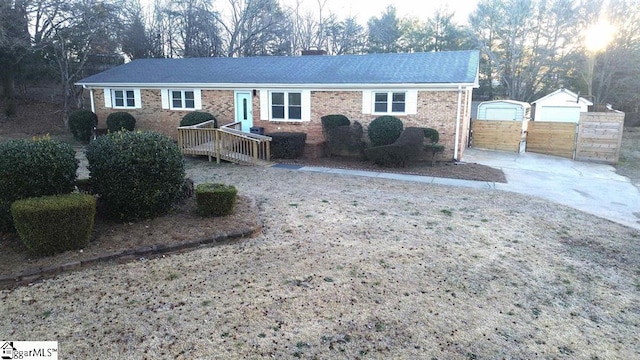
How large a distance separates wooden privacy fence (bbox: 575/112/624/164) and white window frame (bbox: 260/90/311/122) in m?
11.7

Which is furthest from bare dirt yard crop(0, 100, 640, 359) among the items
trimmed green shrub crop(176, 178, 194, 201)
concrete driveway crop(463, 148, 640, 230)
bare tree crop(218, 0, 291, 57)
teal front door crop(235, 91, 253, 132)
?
bare tree crop(218, 0, 291, 57)

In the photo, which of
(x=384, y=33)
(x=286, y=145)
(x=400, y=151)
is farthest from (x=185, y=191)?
(x=384, y=33)

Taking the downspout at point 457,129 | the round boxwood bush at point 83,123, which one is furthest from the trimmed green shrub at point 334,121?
the round boxwood bush at point 83,123

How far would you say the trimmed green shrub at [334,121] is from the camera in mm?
16453

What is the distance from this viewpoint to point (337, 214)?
27.2 ft

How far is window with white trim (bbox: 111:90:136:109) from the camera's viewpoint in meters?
20.1

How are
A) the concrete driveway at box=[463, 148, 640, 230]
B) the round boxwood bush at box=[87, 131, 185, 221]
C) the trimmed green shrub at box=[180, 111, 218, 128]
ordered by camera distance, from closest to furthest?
1. the round boxwood bush at box=[87, 131, 185, 221]
2. the concrete driveway at box=[463, 148, 640, 230]
3. the trimmed green shrub at box=[180, 111, 218, 128]

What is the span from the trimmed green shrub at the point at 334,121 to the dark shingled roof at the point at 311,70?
1.41 metres

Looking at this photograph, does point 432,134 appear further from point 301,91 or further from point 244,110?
point 244,110

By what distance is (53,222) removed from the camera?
565cm

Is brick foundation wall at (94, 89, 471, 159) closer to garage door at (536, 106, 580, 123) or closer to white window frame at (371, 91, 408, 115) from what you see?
white window frame at (371, 91, 408, 115)

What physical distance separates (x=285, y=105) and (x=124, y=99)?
8.14m

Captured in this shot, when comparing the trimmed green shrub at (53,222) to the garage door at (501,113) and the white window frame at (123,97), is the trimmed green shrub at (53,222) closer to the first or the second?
the white window frame at (123,97)

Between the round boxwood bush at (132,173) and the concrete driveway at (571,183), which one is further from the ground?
the round boxwood bush at (132,173)
